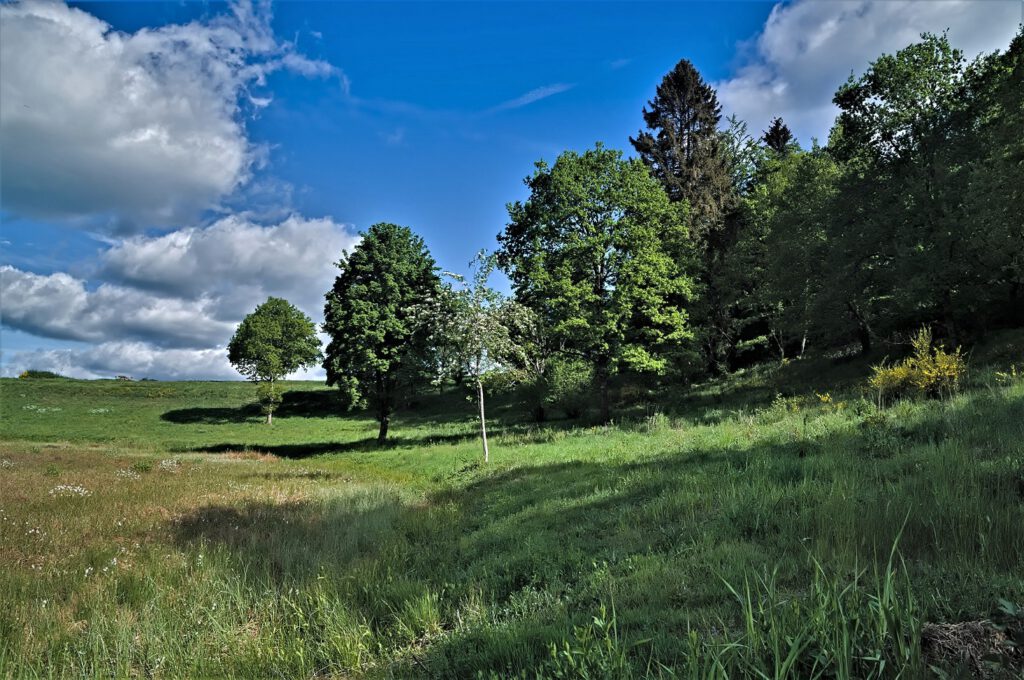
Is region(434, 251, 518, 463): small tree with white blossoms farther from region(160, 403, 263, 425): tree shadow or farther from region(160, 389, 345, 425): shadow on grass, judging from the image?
region(160, 403, 263, 425): tree shadow

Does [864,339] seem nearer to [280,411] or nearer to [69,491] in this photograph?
[69,491]

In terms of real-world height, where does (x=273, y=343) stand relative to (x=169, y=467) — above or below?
above

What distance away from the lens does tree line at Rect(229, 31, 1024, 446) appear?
2023cm

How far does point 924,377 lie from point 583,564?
42.3 feet

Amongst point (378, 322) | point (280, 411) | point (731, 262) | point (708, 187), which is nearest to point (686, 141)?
point (708, 187)

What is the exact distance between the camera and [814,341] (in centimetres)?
3344

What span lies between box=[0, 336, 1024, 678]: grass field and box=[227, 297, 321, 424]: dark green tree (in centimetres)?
3774

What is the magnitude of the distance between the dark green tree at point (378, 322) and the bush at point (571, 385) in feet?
27.7

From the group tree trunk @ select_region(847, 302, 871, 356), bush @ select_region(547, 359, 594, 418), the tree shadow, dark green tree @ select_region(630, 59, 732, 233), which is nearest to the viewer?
tree trunk @ select_region(847, 302, 871, 356)

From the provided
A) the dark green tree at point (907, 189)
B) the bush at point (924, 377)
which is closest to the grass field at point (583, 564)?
the bush at point (924, 377)

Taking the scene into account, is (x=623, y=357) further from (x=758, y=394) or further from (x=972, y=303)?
(x=972, y=303)

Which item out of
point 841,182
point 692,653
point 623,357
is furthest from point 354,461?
point 841,182

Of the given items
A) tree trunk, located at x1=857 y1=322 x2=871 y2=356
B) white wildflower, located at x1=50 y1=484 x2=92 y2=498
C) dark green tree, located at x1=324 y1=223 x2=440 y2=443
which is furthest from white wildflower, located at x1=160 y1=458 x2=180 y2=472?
tree trunk, located at x1=857 y1=322 x2=871 y2=356

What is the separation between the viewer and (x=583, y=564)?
5.71 metres
